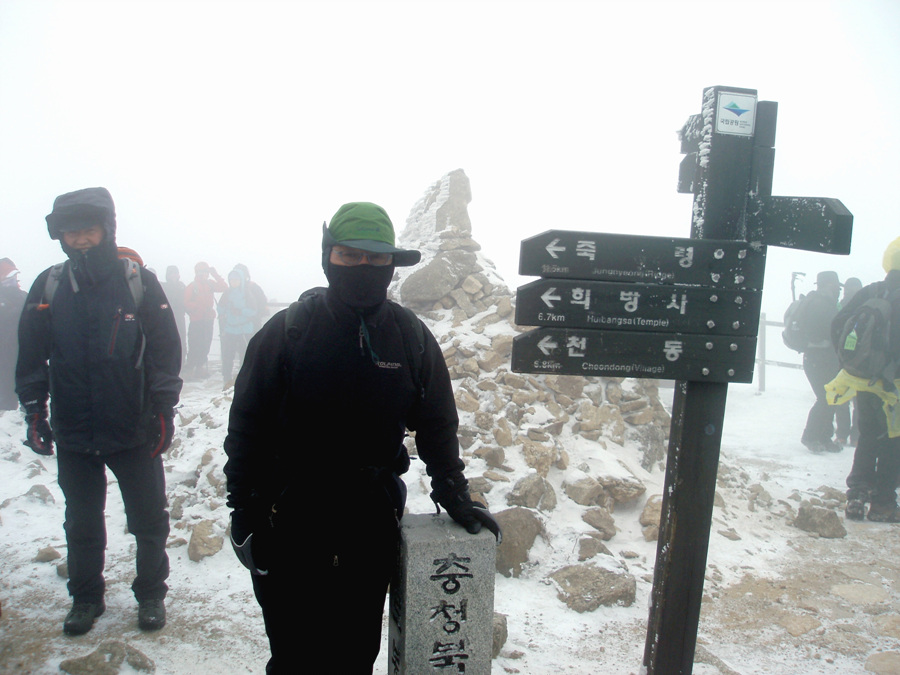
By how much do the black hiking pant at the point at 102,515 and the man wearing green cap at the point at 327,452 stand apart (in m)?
1.56

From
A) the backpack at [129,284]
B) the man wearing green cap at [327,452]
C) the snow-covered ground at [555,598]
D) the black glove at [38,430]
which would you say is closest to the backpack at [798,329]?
the snow-covered ground at [555,598]

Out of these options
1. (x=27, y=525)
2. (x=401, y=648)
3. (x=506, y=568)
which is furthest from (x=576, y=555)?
(x=27, y=525)

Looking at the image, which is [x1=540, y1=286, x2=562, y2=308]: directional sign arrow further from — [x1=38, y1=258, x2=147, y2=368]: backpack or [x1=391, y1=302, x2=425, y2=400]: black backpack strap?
[x1=38, y1=258, x2=147, y2=368]: backpack

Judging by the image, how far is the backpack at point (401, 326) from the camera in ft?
7.34

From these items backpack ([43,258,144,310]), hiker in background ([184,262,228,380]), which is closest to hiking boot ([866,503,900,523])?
backpack ([43,258,144,310])

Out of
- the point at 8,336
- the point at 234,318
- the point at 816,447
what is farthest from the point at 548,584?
the point at 234,318

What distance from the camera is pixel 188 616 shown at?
3695mm

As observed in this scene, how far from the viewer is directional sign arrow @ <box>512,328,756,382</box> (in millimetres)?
2574

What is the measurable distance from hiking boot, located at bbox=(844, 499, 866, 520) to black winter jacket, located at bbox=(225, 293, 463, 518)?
5.89 meters

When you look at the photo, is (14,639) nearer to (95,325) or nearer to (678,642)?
(95,325)

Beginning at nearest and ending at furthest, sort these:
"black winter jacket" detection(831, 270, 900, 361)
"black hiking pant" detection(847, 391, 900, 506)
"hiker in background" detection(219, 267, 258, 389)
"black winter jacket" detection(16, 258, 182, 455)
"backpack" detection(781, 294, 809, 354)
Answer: "black winter jacket" detection(16, 258, 182, 455)
"black winter jacket" detection(831, 270, 900, 361)
"black hiking pant" detection(847, 391, 900, 506)
"backpack" detection(781, 294, 809, 354)
"hiker in background" detection(219, 267, 258, 389)

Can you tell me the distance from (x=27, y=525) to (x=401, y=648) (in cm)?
415

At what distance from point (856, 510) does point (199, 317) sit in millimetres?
11416

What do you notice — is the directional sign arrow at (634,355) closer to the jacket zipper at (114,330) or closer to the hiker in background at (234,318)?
the jacket zipper at (114,330)
